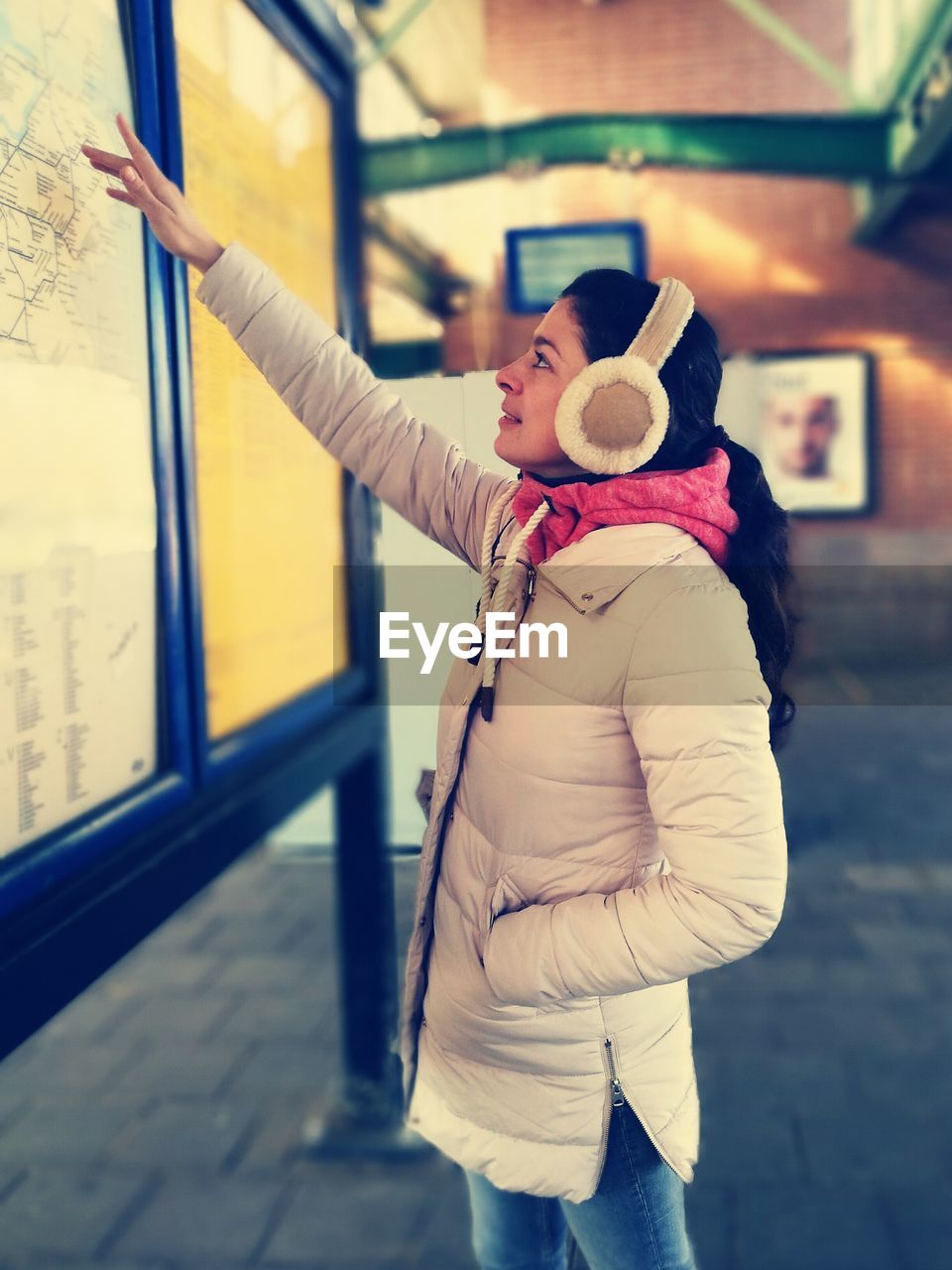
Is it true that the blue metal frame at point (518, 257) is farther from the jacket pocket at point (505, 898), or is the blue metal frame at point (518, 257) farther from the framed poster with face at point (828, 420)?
the framed poster with face at point (828, 420)

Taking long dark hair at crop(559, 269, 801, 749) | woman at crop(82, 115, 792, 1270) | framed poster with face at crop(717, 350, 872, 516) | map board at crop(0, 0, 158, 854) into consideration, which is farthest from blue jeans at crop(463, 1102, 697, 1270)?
framed poster with face at crop(717, 350, 872, 516)

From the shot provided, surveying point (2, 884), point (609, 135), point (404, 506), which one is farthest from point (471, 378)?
point (609, 135)

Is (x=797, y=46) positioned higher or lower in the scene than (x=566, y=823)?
higher

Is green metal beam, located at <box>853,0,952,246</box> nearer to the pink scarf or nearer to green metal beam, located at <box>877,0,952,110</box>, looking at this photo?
green metal beam, located at <box>877,0,952,110</box>

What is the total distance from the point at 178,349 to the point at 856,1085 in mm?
2421

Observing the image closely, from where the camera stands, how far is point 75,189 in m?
1.30

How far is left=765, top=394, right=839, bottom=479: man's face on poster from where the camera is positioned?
9750mm

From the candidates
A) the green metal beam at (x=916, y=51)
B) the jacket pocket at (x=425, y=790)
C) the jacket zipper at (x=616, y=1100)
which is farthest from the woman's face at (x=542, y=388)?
the green metal beam at (x=916, y=51)

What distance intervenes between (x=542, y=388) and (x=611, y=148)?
8.95 ft

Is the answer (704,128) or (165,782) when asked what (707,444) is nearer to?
→ (165,782)

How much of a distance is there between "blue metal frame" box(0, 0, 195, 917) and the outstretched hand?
243 mm

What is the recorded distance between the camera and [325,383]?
134 centimetres

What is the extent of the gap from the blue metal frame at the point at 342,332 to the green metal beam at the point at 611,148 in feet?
→ 0.56

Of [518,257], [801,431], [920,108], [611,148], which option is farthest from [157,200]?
[801,431]
